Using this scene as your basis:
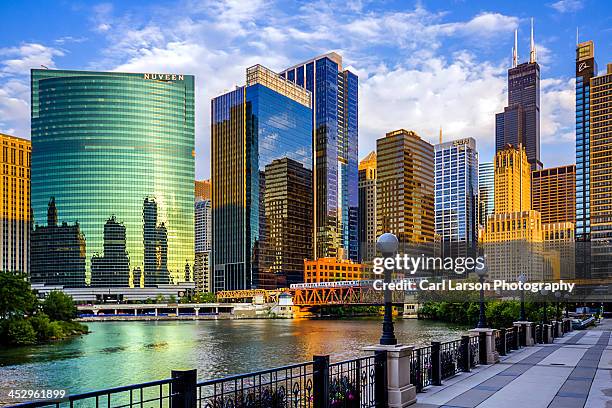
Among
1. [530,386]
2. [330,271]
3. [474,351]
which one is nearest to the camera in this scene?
[530,386]

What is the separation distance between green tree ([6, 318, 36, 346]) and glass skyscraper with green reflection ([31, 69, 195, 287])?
107400 millimetres

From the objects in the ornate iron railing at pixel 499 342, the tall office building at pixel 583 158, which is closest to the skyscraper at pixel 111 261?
the tall office building at pixel 583 158

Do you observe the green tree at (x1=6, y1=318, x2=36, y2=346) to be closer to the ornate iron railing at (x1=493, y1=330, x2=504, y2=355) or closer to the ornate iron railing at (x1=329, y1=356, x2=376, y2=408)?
the ornate iron railing at (x1=493, y1=330, x2=504, y2=355)

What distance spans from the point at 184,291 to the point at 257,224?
33.2 m

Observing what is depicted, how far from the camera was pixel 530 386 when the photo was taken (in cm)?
1573

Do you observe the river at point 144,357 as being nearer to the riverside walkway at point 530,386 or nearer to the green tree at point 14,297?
the green tree at point 14,297

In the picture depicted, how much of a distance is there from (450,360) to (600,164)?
6586 inches

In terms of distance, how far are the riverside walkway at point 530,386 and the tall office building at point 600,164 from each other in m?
151

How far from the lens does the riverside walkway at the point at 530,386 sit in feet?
44.1

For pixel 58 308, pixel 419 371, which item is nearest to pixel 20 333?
pixel 58 308

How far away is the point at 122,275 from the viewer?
17088 cm

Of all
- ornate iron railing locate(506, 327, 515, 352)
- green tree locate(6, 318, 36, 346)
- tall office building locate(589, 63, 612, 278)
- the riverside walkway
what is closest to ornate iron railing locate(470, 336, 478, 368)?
the riverside walkway

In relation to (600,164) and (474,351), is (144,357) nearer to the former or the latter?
(474,351)

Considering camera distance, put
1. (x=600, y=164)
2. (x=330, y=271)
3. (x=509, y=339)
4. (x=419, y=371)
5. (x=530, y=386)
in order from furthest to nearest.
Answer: (x=330, y=271)
(x=600, y=164)
(x=509, y=339)
(x=530, y=386)
(x=419, y=371)
